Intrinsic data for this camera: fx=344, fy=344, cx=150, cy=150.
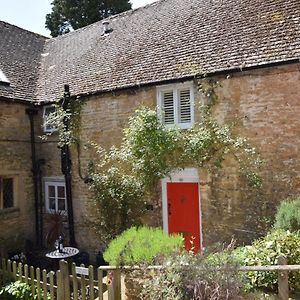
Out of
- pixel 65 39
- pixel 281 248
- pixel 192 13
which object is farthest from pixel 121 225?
pixel 65 39

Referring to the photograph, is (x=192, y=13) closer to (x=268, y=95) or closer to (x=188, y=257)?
(x=268, y=95)

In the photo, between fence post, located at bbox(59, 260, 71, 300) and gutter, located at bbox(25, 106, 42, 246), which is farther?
gutter, located at bbox(25, 106, 42, 246)

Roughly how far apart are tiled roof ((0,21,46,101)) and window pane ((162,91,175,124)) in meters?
5.95

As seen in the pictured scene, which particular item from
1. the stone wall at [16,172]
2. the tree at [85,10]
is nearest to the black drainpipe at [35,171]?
the stone wall at [16,172]

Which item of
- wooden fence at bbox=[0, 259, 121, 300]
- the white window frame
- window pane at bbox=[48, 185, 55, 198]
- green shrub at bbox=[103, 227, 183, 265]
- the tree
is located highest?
the tree

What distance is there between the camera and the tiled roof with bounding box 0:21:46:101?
1404 centimetres

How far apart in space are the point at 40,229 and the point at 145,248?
30.5ft

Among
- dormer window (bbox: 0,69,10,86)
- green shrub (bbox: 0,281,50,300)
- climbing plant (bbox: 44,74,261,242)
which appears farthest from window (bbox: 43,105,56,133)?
green shrub (bbox: 0,281,50,300)

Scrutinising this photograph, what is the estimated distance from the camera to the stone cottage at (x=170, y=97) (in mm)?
9406

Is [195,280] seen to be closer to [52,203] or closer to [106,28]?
[52,203]

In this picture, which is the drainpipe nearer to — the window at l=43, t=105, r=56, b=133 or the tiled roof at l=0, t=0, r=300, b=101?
the tiled roof at l=0, t=0, r=300, b=101

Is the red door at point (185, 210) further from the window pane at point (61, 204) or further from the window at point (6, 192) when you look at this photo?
the window at point (6, 192)

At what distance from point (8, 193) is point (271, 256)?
411 inches

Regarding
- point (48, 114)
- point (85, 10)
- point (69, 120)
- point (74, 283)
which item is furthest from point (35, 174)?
point (85, 10)
